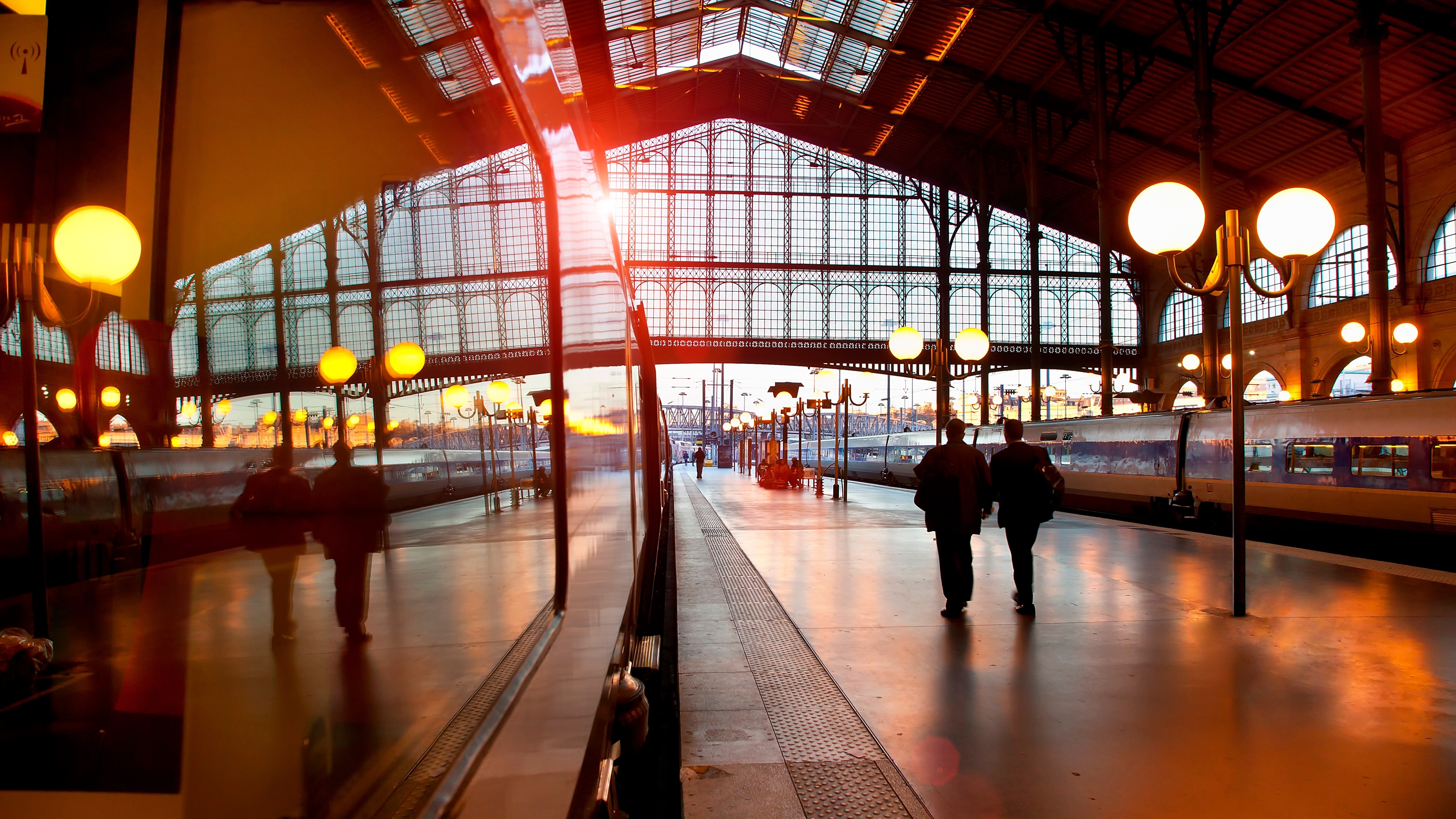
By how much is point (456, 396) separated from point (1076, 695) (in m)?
4.20

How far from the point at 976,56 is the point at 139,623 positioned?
101 feet

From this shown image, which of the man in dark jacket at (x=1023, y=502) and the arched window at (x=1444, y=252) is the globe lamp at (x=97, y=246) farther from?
the arched window at (x=1444, y=252)

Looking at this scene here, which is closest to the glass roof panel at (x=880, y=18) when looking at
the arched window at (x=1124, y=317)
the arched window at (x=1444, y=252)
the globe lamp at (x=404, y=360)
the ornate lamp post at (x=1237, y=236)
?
the arched window at (x=1124, y=317)

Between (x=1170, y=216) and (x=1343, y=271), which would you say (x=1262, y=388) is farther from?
(x=1170, y=216)

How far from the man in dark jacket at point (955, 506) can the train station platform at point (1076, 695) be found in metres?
0.28

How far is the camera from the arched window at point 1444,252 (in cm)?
2164

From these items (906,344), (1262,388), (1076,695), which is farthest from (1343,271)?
(1076,695)

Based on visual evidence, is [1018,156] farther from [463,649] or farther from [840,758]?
[463,649]

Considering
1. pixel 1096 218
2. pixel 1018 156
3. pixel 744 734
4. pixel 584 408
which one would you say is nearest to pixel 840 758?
pixel 744 734

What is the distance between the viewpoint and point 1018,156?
28.1m

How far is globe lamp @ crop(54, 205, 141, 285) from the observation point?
0.71m

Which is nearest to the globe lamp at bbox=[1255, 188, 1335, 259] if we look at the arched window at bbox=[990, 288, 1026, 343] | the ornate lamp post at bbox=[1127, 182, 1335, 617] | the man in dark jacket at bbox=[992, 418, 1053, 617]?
the ornate lamp post at bbox=[1127, 182, 1335, 617]

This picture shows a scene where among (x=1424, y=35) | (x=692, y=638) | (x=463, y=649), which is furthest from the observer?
(x=1424, y=35)

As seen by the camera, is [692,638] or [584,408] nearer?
[584,408]
